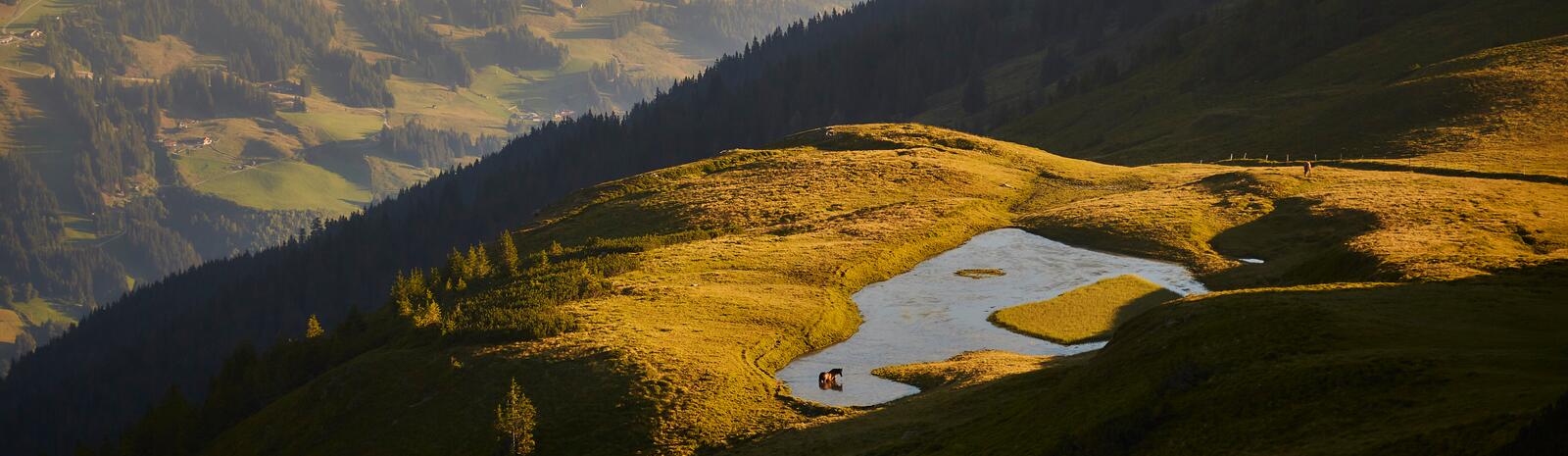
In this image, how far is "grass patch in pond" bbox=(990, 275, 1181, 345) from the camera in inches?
2122

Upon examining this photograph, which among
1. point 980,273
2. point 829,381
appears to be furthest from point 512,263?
point 829,381

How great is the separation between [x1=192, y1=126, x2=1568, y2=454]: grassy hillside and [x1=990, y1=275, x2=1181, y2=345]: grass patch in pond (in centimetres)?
457

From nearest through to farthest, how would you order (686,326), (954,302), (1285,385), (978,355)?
1. (1285,385)
2. (978,355)
3. (686,326)
4. (954,302)

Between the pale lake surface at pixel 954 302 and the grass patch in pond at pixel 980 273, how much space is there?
0.47 m

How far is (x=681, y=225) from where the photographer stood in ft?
263

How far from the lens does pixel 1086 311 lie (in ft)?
187

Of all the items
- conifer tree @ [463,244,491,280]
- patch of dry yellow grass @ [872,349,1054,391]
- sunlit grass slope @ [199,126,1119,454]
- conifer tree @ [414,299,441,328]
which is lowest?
conifer tree @ [463,244,491,280]

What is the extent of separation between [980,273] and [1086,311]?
10220 mm

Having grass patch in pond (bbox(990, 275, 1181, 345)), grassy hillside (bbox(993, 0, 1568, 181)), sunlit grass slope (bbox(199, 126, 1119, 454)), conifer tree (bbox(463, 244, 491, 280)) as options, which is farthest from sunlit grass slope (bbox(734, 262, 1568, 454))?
grassy hillside (bbox(993, 0, 1568, 181))

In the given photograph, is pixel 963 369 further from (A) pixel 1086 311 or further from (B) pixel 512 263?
(B) pixel 512 263

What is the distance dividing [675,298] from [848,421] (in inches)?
802

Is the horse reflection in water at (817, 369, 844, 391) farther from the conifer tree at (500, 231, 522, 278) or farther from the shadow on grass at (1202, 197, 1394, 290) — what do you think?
the conifer tree at (500, 231, 522, 278)

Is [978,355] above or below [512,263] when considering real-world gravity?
above

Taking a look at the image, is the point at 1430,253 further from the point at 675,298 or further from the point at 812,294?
the point at 675,298
